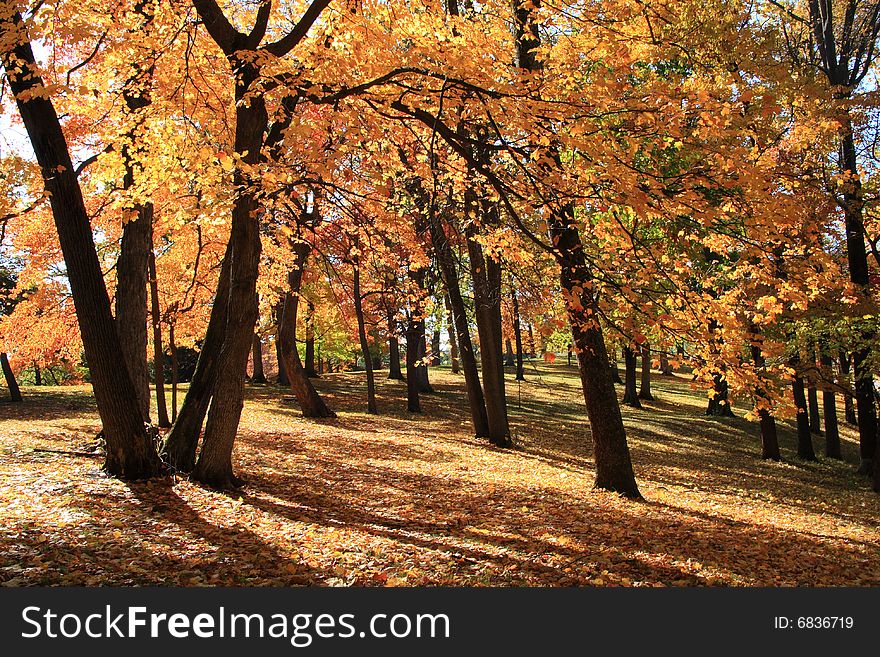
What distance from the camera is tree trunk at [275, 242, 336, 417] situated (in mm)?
15086

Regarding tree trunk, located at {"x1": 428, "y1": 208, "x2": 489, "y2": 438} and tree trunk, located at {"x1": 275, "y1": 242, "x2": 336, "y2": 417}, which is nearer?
tree trunk, located at {"x1": 428, "y1": 208, "x2": 489, "y2": 438}

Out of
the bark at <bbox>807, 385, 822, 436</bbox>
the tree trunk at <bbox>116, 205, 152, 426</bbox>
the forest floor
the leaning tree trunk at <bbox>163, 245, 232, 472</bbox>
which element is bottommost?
the bark at <bbox>807, 385, 822, 436</bbox>

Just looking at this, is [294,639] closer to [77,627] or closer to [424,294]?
[77,627]

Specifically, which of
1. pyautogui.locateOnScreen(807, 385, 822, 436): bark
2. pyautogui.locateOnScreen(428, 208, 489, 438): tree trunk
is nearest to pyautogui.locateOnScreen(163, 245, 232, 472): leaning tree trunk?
pyautogui.locateOnScreen(428, 208, 489, 438): tree trunk

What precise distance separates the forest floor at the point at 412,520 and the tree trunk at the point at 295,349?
2114 millimetres

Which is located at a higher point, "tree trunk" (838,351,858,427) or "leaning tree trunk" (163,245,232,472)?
"leaning tree trunk" (163,245,232,472)

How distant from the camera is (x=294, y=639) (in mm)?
3828

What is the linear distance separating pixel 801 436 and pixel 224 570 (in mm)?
16529

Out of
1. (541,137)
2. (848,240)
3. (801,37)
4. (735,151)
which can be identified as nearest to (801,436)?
(848,240)

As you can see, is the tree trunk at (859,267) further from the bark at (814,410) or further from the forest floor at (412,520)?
the bark at (814,410)

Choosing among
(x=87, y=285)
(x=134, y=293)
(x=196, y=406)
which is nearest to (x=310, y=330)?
(x=134, y=293)

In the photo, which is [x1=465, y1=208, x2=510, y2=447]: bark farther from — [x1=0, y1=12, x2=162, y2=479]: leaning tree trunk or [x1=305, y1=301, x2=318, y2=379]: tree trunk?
[x1=305, y1=301, x2=318, y2=379]: tree trunk

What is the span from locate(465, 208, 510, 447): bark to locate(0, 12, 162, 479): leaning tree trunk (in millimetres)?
6946

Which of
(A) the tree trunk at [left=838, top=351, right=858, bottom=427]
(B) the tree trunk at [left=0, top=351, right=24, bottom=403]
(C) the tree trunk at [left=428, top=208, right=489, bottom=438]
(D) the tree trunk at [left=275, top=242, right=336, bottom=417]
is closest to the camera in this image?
(A) the tree trunk at [left=838, top=351, right=858, bottom=427]
